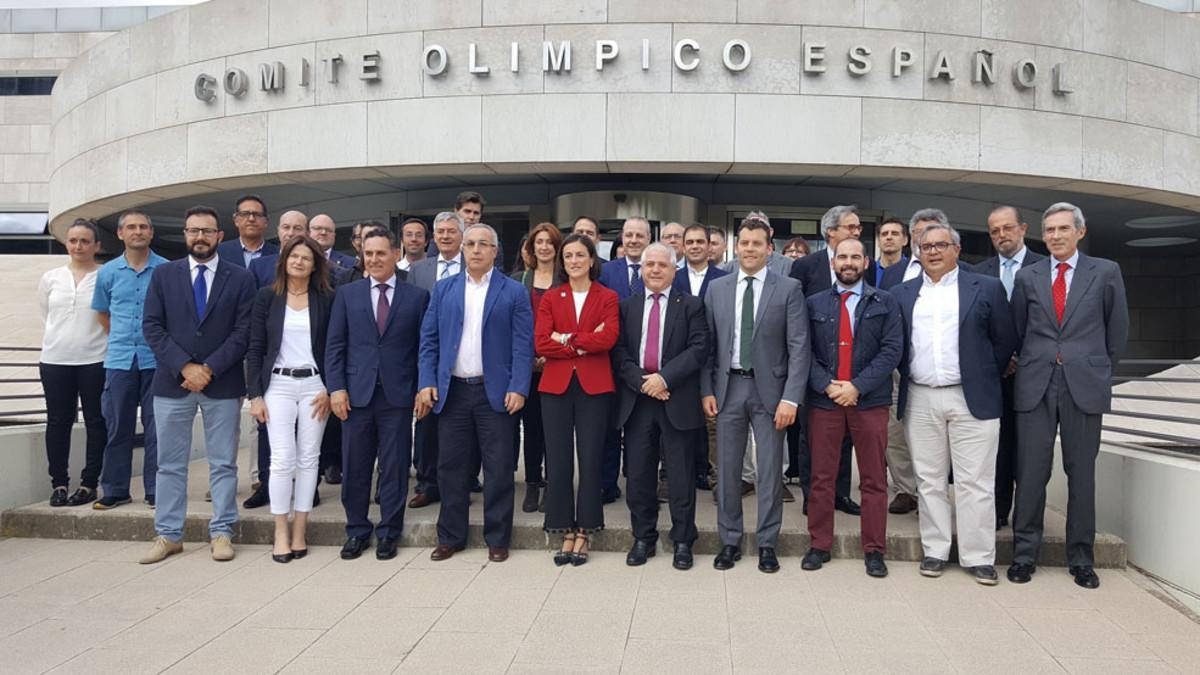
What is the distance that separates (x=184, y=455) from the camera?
4.93 metres

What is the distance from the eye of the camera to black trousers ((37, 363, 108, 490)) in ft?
18.3

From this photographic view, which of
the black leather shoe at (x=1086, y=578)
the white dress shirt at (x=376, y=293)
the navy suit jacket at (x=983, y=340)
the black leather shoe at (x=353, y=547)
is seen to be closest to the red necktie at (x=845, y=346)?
the navy suit jacket at (x=983, y=340)

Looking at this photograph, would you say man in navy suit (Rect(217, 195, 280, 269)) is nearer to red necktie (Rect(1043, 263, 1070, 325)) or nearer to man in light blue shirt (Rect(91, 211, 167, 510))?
man in light blue shirt (Rect(91, 211, 167, 510))

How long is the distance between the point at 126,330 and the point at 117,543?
4.93ft

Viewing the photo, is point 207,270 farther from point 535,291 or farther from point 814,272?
point 814,272

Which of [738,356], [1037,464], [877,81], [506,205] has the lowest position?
[1037,464]

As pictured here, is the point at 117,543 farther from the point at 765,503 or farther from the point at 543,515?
the point at 765,503

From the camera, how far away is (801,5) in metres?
9.99

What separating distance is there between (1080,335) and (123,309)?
6.32 m

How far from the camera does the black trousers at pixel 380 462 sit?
16.1 ft

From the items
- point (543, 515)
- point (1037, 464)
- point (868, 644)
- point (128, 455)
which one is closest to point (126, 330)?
point (128, 455)

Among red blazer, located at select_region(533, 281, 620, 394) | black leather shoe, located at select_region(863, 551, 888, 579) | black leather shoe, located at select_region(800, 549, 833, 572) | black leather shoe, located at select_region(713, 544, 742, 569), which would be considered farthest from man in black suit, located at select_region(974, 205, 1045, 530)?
red blazer, located at select_region(533, 281, 620, 394)

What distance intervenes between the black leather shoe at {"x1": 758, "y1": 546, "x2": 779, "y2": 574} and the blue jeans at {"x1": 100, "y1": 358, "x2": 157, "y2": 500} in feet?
13.8

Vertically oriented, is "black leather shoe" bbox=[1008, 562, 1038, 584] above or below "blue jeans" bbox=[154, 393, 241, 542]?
below
